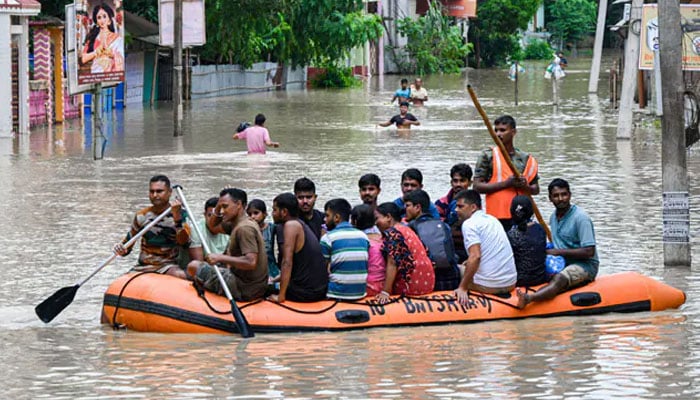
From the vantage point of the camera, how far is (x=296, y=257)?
11031 millimetres

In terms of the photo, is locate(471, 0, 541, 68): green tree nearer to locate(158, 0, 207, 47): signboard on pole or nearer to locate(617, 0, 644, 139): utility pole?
locate(158, 0, 207, 47): signboard on pole

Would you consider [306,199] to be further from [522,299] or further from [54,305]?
[54,305]

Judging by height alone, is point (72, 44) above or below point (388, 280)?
above

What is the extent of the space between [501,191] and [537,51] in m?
93.3

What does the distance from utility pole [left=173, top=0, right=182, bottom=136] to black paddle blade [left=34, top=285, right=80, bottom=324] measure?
19.1 m

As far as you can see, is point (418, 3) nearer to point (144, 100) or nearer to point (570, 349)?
point (144, 100)

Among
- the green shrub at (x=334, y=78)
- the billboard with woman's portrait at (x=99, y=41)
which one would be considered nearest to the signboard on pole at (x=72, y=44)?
the billboard with woman's portrait at (x=99, y=41)

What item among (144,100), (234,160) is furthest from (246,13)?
(234,160)

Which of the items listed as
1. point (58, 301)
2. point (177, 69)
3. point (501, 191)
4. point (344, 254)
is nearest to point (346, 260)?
point (344, 254)

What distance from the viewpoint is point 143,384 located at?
9297mm

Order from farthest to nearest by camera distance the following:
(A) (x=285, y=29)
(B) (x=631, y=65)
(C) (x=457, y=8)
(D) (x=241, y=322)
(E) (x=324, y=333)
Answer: (C) (x=457, y=8) < (A) (x=285, y=29) < (B) (x=631, y=65) < (E) (x=324, y=333) < (D) (x=241, y=322)

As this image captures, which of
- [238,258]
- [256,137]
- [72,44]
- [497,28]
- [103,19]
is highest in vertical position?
[497,28]

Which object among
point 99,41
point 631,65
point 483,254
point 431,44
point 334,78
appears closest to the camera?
point 483,254

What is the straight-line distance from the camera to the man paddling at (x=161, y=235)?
1185 cm
